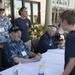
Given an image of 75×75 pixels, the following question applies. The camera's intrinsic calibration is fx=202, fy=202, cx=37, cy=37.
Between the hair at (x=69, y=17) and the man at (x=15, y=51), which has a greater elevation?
the hair at (x=69, y=17)

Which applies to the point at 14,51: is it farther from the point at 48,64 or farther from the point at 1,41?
the point at 1,41

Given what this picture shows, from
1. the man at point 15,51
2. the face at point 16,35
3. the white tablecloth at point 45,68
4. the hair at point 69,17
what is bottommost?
the white tablecloth at point 45,68

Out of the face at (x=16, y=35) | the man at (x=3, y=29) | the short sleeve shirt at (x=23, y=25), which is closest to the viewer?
the face at (x=16, y=35)

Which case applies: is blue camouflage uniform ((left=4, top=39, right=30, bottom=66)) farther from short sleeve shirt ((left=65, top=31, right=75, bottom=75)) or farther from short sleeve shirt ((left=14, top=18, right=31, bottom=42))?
short sleeve shirt ((left=14, top=18, right=31, bottom=42))

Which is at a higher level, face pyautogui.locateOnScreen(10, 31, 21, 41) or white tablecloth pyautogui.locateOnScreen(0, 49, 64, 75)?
face pyautogui.locateOnScreen(10, 31, 21, 41)

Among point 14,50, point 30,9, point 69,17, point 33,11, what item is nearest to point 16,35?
point 14,50

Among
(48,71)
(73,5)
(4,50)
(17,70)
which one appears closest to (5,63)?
(4,50)

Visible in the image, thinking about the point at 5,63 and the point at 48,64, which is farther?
the point at 5,63

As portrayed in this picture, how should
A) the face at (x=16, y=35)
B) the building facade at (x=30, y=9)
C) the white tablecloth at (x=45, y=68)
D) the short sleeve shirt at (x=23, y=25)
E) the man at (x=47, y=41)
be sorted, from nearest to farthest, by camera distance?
1. the white tablecloth at (x=45, y=68)
2. the face at (x=16, y=35)
3. the man at (x=47, y=41)
4. the short sleeve shirt at (x=23, y=25)
5. the building facade at (x=30, y=9)

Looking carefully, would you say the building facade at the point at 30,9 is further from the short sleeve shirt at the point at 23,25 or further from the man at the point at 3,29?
the man at the point at 3,29

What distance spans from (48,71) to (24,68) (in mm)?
286

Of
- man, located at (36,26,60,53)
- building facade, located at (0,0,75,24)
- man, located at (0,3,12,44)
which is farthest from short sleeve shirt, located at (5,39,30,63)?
building facade, located at (0,0,75,24)

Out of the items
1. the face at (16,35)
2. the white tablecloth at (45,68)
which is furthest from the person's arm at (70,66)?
the face at (16,35)

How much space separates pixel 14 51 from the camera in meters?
2.78
